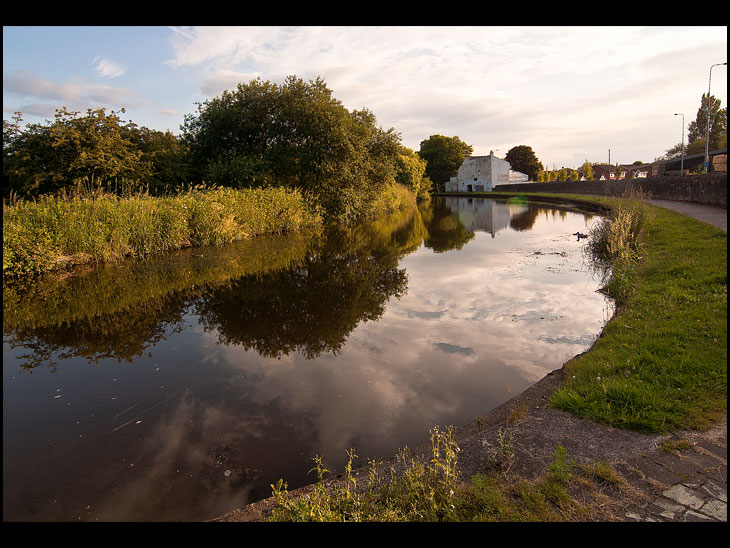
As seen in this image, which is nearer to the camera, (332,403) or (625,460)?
(625,460)

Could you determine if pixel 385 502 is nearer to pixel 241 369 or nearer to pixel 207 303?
pixel 241 369

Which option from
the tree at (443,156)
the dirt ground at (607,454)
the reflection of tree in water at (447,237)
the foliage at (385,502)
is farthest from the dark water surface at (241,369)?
the tree at (443,156)

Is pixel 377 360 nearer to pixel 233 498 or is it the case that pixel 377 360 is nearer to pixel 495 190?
pixel 233 498

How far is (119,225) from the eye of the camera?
1479 cm

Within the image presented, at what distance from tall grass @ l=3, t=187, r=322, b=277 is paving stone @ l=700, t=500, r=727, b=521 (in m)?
15.1

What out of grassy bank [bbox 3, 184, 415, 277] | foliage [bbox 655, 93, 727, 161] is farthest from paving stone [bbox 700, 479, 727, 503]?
foliage [bbox 655, 93, 727, 161]

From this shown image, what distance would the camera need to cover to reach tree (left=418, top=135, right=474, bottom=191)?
9550cm

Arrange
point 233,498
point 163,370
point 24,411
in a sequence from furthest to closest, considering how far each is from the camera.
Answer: point 163,370 < point 24,411 < point 233,498

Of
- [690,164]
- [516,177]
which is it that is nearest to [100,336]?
[690,164]

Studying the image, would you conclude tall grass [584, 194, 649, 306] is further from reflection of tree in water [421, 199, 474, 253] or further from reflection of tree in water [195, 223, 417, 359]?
reflection of tree in water [421, 199, 474, 253]

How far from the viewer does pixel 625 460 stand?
3338 millimetres

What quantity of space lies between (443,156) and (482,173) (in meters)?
14.3

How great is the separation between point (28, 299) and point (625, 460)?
12.0 m
